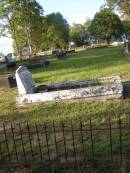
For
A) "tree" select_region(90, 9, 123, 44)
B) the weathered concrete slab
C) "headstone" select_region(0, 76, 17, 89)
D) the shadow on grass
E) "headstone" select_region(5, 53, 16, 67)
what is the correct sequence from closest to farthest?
the weathered concrete slab
"headstone" select_region(0, 76, 17, 89)
the shadow on grass
"headstone" select_region(5, 53, 16, 67)
"tree" select_region(90, 9, 123, 44)

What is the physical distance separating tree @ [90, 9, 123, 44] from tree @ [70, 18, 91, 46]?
2058 cm

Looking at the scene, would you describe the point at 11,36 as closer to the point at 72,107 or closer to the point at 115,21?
the point at 115,21

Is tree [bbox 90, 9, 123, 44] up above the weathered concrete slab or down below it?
above

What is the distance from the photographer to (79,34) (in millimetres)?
111625

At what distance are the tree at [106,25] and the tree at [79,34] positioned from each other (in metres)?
20.6

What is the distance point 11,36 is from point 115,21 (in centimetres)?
3723

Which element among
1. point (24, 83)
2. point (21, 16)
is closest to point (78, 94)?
point (24, 83)

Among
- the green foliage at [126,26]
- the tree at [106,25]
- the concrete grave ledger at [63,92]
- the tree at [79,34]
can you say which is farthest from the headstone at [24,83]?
the tree at [79,34]

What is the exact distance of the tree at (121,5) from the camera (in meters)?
53.0

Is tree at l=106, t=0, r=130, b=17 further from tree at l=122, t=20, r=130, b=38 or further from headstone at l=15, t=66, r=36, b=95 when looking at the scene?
headstone at l=15, t=66, r=36, b=95

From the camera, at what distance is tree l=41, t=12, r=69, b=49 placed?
223 ft

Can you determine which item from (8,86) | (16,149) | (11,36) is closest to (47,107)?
(16,149)

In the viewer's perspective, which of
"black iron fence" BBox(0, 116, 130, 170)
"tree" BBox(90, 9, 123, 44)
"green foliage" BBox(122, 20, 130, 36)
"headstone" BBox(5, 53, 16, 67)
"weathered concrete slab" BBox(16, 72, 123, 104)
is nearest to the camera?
"black iron fence" BBox(0, 116, 130, 170)

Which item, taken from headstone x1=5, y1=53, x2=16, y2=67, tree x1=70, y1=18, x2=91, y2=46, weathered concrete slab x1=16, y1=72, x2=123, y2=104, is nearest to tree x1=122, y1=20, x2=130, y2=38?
tree x1=70, y1=18, x2=91, y2=46
